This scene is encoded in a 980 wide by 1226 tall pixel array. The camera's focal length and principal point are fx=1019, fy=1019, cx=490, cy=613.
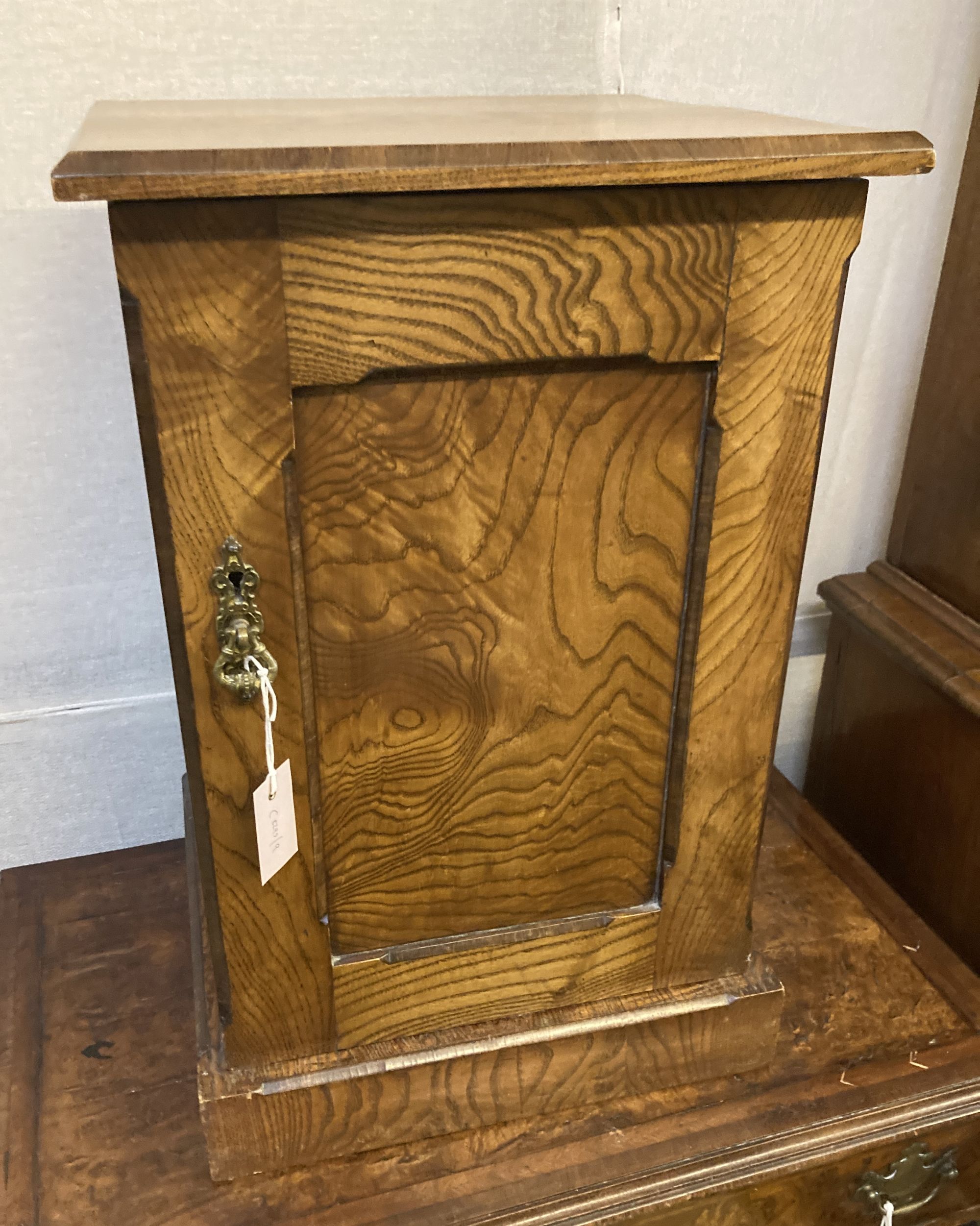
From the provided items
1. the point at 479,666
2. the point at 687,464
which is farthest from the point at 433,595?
the point at 687,464

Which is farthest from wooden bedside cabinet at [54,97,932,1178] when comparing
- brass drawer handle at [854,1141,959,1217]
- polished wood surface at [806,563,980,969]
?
polished wood surface at [806,563,980,969]

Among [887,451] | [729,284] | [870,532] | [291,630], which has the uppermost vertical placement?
[729,284]

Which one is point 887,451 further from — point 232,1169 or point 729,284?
point 232,1169

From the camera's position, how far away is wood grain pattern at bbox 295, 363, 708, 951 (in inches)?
22.4

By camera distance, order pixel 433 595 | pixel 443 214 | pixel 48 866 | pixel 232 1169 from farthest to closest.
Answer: pixel 48 866
pixel 232 1169
pixel 433 595
pixel 443 214

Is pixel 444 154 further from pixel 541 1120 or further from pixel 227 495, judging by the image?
pixel 541 1120

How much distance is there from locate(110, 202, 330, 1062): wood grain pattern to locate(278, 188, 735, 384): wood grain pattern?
22mm

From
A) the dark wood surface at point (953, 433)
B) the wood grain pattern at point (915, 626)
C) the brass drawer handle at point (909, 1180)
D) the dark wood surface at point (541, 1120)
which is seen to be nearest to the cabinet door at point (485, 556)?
the dark wood surface at point (541, 1120)

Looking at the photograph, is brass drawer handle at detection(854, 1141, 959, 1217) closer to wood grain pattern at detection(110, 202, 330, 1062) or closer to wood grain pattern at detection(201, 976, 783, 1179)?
wood grain pattern at detection(201, 976, 783, 1179)

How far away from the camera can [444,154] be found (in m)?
0.48

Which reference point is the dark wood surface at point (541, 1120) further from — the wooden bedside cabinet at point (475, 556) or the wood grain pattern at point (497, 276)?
the wood grain pattern at point (497, 276)

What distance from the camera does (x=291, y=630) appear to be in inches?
22.9

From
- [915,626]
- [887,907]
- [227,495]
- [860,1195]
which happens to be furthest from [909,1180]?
[227,495]

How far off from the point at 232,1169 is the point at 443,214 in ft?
2.10
